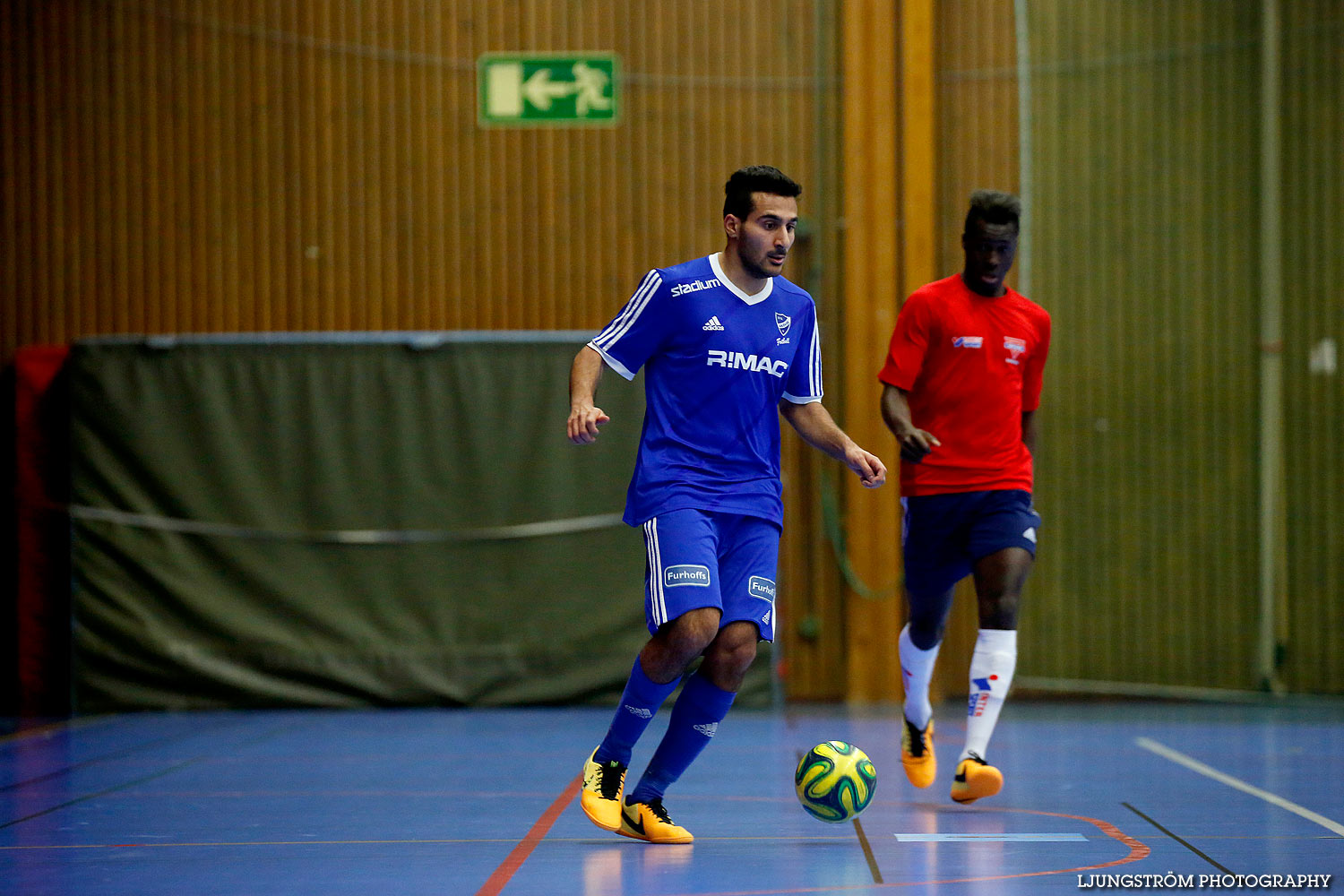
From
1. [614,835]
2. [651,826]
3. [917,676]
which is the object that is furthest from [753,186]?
[917,676]

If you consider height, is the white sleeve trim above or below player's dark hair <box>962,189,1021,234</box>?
below

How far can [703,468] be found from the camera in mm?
4488

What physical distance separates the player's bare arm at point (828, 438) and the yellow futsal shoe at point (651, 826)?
122 cm

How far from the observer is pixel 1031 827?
15.6 ft

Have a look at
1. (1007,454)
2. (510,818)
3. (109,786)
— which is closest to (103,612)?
(109,786)

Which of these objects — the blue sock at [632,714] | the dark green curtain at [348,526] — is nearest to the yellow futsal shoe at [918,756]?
the blue sock at [632,714]

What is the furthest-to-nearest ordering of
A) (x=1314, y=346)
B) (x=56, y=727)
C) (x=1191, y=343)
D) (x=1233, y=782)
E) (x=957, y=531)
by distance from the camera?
(x=1191, y=343)
(x=1314, y=346)
(x=56, y=727)
(x=1233, y=782)
(x=957, y=531)

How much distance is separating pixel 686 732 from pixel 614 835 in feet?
1.69

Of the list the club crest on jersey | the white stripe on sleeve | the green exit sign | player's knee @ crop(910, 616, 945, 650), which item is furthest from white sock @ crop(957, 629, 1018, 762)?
the green exit sign

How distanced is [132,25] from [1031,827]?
347 inches

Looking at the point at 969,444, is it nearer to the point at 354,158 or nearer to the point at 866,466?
the point at 866,466

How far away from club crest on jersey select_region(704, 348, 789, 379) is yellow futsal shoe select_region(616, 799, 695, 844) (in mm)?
1385

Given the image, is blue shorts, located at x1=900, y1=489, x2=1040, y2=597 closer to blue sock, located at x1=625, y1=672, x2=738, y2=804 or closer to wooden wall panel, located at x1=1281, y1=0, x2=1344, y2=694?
blue sock, located at x1=625, y1=672, x2=738, y2=804

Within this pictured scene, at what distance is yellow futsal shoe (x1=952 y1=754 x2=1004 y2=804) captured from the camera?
5.05 meters
